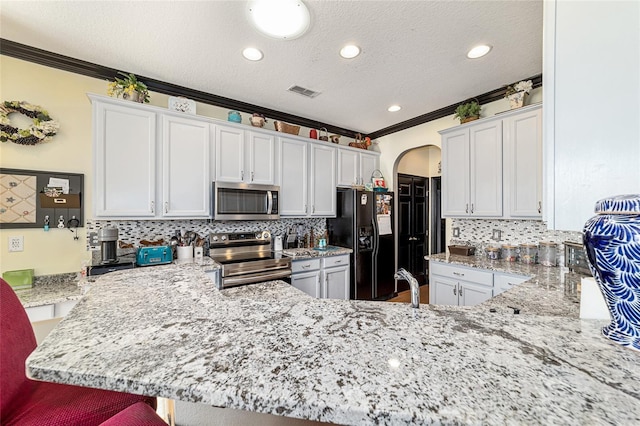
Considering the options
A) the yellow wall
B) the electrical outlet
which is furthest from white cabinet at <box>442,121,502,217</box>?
the electrical outlet

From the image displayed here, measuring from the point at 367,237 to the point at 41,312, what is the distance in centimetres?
333

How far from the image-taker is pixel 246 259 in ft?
10.0

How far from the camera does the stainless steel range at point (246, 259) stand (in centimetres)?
260

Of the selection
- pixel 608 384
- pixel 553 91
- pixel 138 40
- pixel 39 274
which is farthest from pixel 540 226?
pixel 39 274

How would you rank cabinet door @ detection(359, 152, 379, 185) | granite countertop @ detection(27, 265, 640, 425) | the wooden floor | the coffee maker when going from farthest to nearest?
cabinet door @ detection(359, 152, 379, 185) < the wooden floor < the coffee maker < granite countertop @ detection(27, 265, 640, 425)

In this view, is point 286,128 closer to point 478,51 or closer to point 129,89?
point 129,89

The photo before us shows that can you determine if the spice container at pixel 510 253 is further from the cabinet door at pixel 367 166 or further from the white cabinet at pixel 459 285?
the cabinet door at pixel 367 166

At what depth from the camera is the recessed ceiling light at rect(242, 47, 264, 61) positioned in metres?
2.19

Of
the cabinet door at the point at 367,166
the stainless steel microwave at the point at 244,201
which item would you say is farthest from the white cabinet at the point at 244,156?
the cabinet door at the point at 367,166

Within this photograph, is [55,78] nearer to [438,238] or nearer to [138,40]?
[138,40]

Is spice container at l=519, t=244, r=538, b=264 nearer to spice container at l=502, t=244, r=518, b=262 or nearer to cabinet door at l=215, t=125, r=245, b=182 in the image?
spice container at l=502, t=244, r=518, b=262

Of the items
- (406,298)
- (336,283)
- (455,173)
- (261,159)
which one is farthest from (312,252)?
(455,173)

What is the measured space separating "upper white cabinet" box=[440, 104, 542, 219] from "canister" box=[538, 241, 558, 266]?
0.34 meters

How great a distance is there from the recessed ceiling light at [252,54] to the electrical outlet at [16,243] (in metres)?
2.48
